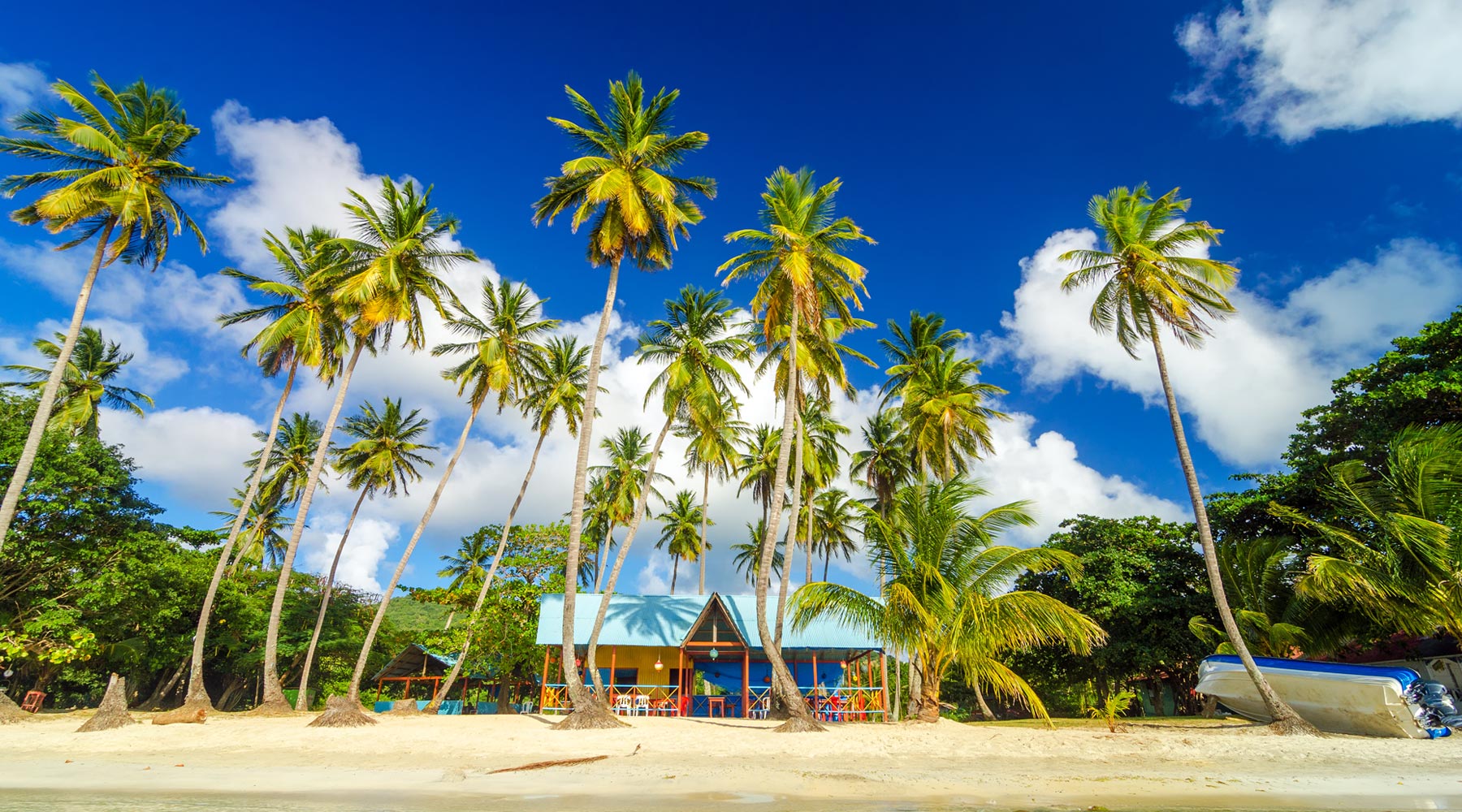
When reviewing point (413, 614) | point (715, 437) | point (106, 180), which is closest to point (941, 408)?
point (715, 437)

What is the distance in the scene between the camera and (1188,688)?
2798 centimetres

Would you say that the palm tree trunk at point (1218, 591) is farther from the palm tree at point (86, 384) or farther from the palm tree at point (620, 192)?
the palm tree at point (86, 384)

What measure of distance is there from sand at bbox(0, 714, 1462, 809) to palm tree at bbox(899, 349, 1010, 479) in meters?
11.5

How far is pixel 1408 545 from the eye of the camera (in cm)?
1381

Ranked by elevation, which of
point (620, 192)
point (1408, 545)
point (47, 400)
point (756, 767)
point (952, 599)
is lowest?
point (756, 767)

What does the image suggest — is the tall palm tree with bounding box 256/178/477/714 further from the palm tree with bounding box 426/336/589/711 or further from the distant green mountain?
the distant green mountain

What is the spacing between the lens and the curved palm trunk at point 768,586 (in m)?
14.4

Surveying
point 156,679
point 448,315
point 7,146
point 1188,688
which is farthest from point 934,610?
point 156,679

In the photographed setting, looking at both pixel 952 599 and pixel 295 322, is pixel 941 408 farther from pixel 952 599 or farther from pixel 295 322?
pixel 295 322

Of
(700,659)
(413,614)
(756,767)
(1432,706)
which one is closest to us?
(756,767)

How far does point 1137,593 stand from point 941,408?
9.53m

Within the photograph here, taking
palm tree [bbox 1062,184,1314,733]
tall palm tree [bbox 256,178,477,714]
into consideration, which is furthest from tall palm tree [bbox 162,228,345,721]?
palm tree [bbox 1062,184,1314,733]

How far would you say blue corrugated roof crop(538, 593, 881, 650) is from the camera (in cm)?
2220

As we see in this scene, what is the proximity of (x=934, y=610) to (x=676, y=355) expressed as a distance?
11.2 m
